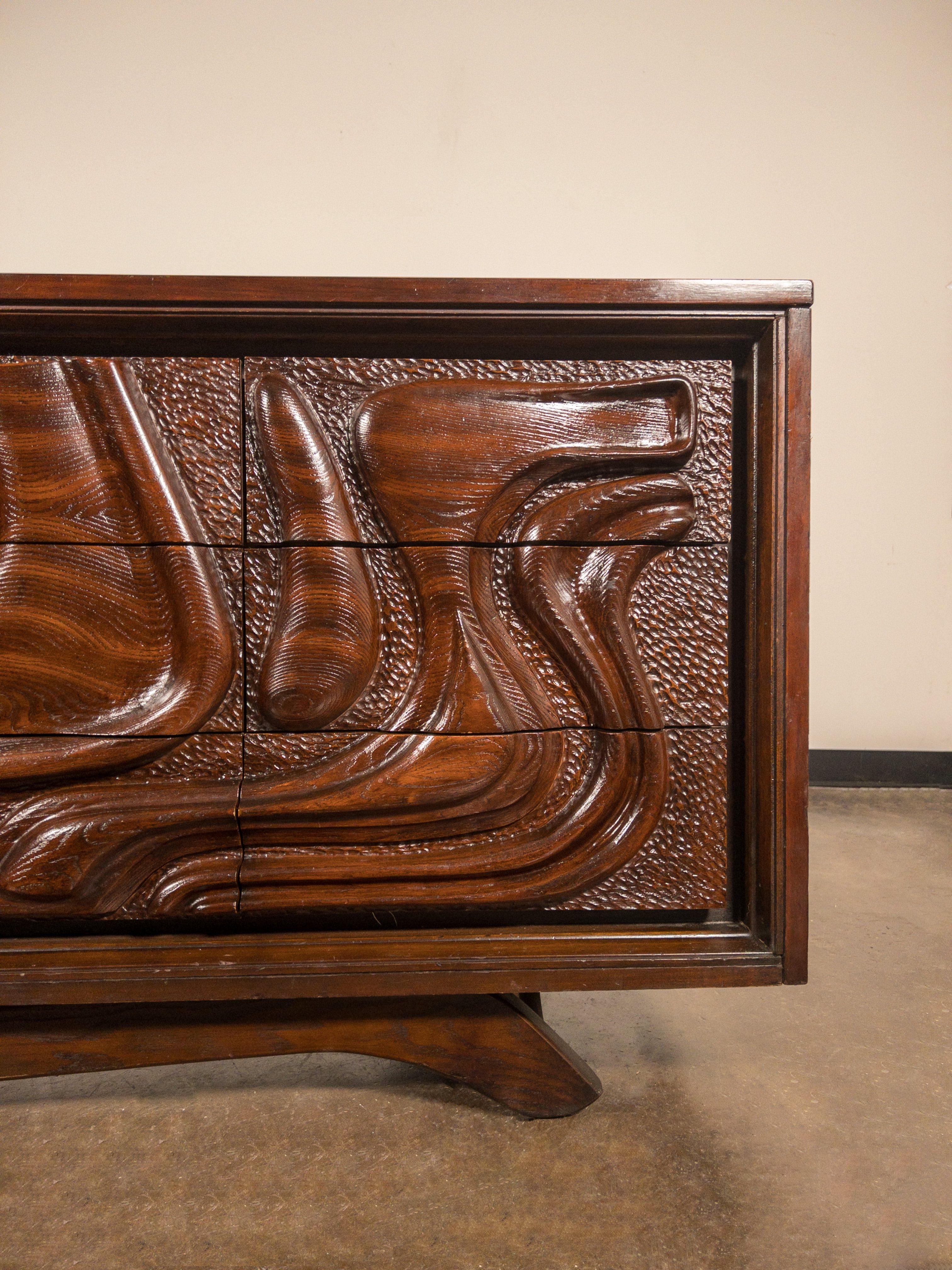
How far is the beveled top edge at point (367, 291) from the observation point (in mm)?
845

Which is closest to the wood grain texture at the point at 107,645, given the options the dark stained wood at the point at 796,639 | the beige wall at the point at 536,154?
the dark stained wood at the point at 796,639

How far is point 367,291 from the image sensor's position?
2.80ft

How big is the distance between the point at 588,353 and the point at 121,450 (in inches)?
22.5

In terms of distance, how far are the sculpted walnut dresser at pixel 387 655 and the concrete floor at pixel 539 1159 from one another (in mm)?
114

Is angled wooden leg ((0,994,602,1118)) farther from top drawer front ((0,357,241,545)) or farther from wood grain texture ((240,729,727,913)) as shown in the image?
top drawer front ((0,357,241,545))

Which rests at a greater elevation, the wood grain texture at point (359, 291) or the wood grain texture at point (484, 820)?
the wood grain texture at point (359, 291)

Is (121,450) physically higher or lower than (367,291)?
lower

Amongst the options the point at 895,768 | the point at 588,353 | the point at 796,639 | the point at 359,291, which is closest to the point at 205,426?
the point at 359,291

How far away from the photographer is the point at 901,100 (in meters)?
2.24

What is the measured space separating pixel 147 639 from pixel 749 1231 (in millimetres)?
925

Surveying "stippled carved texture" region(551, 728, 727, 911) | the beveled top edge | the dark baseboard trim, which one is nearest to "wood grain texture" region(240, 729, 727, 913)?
"stippled carved texture" region(551, 728, 727, 911)

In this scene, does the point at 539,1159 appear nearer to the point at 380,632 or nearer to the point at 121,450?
the point at 380,632

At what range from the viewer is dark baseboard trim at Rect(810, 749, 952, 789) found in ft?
7.77

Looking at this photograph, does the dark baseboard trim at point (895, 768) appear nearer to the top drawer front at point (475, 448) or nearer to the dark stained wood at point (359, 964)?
the dark stained wood at point (359, 964)
